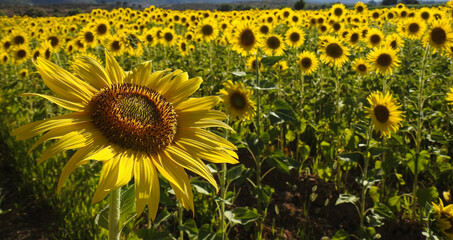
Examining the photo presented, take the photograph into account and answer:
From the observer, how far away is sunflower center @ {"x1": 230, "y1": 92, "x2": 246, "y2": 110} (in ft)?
9.28

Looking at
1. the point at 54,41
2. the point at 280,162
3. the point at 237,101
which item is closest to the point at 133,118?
the point at 280,162

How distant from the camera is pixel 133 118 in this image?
3.49ft

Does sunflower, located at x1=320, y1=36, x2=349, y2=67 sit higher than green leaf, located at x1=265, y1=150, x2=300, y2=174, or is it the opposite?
sunflower, located at x1=320, y1=36, x2=349, y2=67

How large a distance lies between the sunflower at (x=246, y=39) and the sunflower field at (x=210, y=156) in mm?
16

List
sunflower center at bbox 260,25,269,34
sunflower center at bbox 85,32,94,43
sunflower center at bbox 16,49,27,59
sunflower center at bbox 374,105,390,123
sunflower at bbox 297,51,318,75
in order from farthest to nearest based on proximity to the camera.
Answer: sunflower center at bbox 85,32,94,43 → sunflower center at bbox 16,49,27,59 → sunflower center at bbox 260,25,269,34 → sunflower at bbox 297,51,318,75 → sunflower center at bbox 374,105,390,123

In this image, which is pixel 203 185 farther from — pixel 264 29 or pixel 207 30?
pixel 207 30

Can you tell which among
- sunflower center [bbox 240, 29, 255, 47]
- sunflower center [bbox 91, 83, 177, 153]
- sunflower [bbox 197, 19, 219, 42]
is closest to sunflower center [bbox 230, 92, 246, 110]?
sunflower center [bbox 240, 29, 255, 47]

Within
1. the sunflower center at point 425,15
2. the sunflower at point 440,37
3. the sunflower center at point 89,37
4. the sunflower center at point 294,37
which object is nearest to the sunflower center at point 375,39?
the sunflower center at point 294,37

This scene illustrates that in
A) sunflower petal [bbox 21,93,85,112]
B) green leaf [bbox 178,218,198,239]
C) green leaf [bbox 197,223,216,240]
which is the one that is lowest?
green leaf [bbox 178,218,198,239]

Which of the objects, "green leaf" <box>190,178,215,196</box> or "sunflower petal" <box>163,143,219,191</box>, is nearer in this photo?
"sunflower petal" <box>163,143,219,191</box>

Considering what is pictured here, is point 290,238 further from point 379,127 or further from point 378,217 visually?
point 379,127

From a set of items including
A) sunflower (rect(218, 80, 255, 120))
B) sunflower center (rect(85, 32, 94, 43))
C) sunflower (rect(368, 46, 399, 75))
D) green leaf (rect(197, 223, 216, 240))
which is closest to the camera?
green leaf (rect(197, 223, 216, 240))

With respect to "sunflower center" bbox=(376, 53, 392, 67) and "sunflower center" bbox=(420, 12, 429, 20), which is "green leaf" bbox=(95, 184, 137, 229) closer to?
"sunflower center" bbox=(376, 53, 392, 67)

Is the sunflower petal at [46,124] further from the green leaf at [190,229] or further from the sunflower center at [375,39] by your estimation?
the sunflower center at [375,39]
